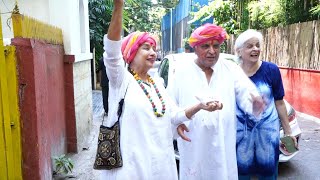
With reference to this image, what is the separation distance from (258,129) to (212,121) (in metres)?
0.56

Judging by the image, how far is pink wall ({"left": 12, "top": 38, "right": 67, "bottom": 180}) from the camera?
3.46 meters

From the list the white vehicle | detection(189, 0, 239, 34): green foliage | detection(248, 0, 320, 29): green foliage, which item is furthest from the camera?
detection(189, 0, 239, 34): green foliage

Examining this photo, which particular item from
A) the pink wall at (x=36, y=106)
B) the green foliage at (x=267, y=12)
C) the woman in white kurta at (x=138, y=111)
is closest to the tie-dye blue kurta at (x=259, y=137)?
the woman in white kurta at (x=138, y=111)

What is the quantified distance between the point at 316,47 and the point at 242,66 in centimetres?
543

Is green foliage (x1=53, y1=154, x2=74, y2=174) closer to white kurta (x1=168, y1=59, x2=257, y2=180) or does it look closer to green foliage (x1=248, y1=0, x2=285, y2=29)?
white kurta (x1=168, y1=59, x2=257, y2=180)

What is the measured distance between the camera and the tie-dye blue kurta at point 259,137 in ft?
10.1

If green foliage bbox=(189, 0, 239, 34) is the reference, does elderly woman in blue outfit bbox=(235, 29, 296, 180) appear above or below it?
below

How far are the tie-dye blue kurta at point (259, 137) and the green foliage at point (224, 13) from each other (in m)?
10.8

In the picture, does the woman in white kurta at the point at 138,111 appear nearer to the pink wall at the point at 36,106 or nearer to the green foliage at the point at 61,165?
the pink wall at the point at 36,106

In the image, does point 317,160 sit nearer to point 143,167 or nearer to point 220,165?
point 220,165

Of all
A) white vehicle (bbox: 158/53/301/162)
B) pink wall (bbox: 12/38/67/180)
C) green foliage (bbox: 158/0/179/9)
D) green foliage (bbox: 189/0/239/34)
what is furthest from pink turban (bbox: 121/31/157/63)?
green foliage (bbox: 158/0/179/9)

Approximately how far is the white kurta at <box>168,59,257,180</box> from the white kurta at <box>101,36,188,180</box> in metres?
0.59

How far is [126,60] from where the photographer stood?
2355mm

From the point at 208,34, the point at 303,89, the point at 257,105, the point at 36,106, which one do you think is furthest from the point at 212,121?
the point at 303,89
